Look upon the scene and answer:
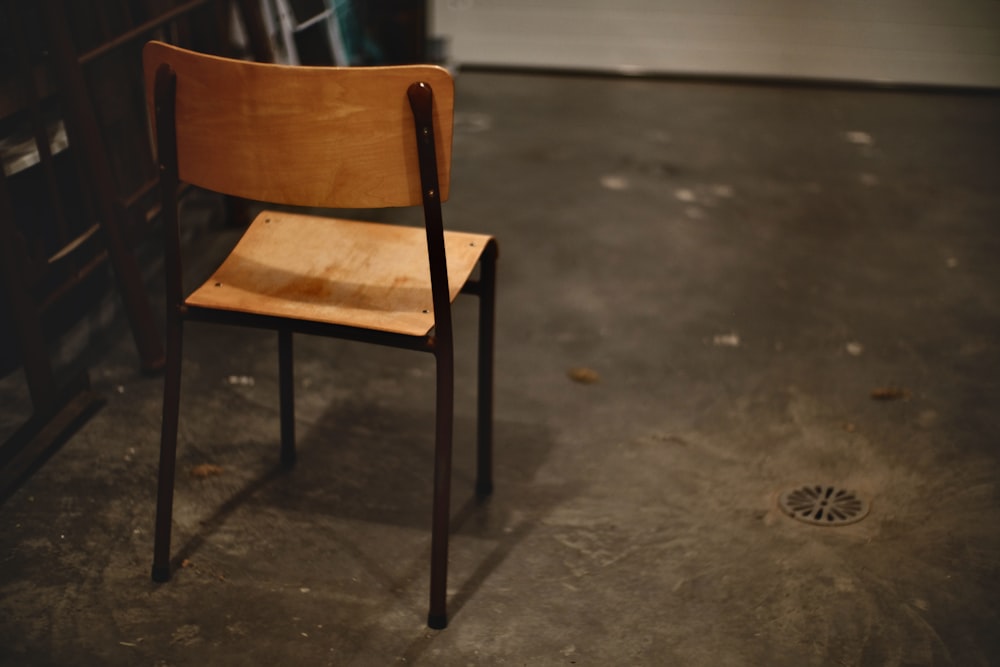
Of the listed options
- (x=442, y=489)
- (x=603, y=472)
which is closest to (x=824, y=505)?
(x=603, y=472)

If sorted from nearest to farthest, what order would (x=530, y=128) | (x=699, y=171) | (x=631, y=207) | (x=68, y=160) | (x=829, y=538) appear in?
1. (x=829, y=538)
2. (x=68, y=160)
3. (x=631, y=207)
4. (x=699, y=171)
5. (x=530, y=128)

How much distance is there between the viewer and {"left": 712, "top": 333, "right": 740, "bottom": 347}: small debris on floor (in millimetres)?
2910

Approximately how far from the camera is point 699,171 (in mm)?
4262

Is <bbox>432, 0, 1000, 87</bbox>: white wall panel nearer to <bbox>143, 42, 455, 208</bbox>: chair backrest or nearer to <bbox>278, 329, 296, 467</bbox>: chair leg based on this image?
<bbox>278, 329, 296, 467</bbox>: chair leg

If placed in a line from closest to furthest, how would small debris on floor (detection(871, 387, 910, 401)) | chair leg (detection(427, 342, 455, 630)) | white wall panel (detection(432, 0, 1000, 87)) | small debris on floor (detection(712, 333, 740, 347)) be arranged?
chair leg (detection(427, 342, 455, 630)), small debris on floor (detection(871, 387, 910, 401)), small debris on floor (detection(712, 333, 740, 347)), white wall panel (detection(432, 0, 1000, 87))

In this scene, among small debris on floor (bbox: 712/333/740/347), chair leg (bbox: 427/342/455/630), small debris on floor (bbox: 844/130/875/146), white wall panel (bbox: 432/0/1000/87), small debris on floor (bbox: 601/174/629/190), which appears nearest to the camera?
chair leg (bbox: 427/342/455/630)

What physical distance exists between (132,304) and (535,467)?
1164mm

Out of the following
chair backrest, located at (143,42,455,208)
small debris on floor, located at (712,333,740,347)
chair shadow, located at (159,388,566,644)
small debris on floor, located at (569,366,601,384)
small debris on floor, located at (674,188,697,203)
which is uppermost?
chair backrest, located at (143,42,455,208)

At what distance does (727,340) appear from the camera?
2.93 meters

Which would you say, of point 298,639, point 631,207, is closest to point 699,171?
point 631,207

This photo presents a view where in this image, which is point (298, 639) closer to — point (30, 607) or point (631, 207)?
point (30, 607)

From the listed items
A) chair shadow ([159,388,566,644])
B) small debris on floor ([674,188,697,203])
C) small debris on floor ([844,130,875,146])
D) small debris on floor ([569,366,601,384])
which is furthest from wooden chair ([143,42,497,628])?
small debris on floor ([844,130,875,146])

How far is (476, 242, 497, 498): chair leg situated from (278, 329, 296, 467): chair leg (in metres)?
0.44

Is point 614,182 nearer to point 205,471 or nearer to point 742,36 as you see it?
point 742,36
